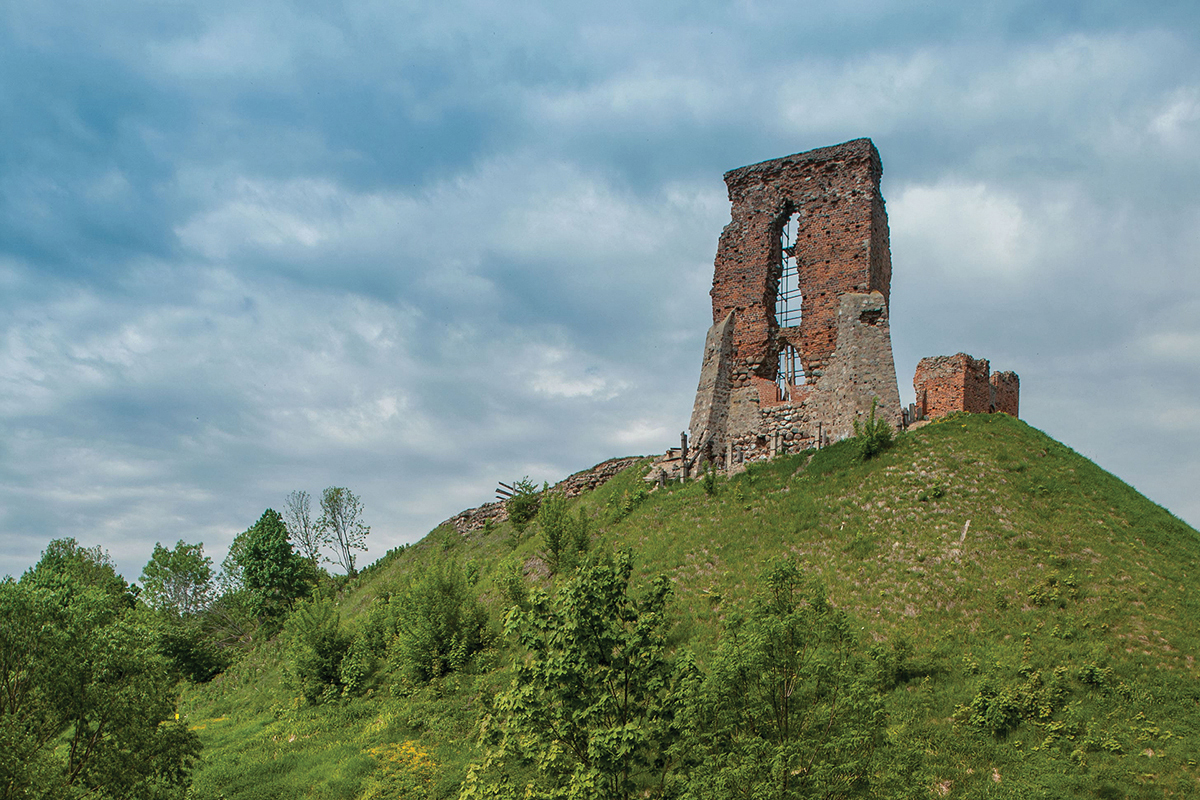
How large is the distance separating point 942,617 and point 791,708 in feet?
26.9

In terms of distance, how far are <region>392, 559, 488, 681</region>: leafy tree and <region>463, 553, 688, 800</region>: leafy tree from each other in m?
9.44

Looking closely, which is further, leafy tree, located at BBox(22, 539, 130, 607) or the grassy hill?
leafy tree, located at BBox(22, 539, 130, 607)

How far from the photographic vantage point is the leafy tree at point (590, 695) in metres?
9.04

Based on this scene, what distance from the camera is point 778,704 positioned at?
9.16 meters

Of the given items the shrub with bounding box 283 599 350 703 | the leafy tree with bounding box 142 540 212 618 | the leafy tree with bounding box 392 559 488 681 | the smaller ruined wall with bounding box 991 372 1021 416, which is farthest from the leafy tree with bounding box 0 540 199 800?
the leafy tree with bounding box 142 540 212 618

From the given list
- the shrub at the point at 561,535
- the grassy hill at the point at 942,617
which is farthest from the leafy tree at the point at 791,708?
the shrub at the point at 561,535

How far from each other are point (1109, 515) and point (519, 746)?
Answer: 15.7 meters

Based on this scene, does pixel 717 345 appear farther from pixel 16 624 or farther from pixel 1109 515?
pixel 16 624

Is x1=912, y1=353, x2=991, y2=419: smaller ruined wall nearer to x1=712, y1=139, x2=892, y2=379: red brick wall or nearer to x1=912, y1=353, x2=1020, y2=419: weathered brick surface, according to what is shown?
x1=912, y1=353, x2=1020, y2=419: weathered brick surface

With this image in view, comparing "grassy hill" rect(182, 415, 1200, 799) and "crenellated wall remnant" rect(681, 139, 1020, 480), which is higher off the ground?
"crenellated wall remnant" rect(681, 139, 1020, 480)

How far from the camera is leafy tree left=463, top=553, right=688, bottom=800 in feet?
29.7

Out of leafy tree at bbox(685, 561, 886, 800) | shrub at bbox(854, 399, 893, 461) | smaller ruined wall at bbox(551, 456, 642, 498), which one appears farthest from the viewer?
smaller ruined wall at bbox(551, 456, 642, 498)

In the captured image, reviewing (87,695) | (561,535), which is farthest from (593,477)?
(87,695)

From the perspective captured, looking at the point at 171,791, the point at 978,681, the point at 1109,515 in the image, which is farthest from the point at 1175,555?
the point at 171,791
